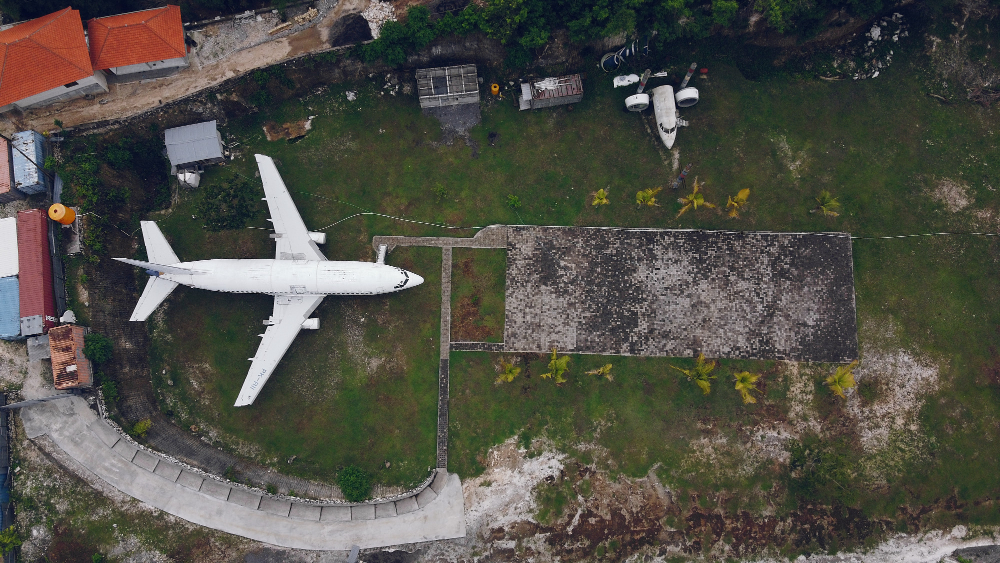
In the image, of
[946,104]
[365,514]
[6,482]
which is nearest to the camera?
[6,482]

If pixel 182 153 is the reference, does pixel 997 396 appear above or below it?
below

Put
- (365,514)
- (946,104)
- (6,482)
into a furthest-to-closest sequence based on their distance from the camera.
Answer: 1. (946,104)
2. (365,514)
3. (6,482)

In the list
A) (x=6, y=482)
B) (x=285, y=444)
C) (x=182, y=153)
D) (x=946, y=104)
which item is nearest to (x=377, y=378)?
(x=285, y=444)

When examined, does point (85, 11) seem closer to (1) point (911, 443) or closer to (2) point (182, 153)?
(2) point (182, 153)

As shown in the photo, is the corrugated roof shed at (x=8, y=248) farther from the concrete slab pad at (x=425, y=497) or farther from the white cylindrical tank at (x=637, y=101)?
the white cylindrical tank at (x=637, y=101)

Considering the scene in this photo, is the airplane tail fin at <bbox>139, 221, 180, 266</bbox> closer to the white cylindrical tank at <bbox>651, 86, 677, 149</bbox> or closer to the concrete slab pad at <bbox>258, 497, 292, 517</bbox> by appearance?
the concrete slab pad at <bbox>258, 497, 292, 517</bbox>

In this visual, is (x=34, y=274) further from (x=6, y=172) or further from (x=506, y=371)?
(x=506, y=371)

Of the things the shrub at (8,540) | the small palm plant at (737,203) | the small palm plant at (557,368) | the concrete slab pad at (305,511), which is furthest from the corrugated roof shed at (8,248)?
the small palm plant at (737,203)

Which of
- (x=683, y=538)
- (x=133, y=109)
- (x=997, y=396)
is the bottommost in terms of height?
(x=683, y=538)
